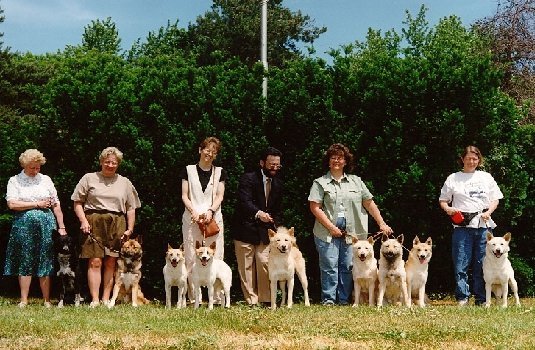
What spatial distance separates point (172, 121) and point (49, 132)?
188 cm

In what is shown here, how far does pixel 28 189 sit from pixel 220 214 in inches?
97.0

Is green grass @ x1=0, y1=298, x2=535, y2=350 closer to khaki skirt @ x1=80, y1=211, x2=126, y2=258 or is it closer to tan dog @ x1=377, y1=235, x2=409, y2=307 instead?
tan dog @ x1=377, y1=235, x2=409, y2=307

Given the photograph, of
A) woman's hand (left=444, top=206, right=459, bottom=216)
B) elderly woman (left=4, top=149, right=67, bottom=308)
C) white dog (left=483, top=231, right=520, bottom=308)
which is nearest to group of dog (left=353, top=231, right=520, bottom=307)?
white dog (left=483, top=231, right=520, bottom=308)

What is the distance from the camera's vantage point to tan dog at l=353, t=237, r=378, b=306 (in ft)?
28.6

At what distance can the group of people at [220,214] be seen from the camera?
349 inches

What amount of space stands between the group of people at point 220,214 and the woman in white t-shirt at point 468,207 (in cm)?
1

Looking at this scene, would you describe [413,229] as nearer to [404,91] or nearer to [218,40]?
[404,91]

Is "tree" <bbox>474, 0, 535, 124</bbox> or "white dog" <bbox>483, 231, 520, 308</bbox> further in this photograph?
"tree" <bbox>474, 0, 535, 124</bbox>

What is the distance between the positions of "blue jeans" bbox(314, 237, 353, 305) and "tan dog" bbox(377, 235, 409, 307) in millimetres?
435

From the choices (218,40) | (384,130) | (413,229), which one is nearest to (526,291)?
Answer: (413,229)

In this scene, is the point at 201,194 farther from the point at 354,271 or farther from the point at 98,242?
the point at 354,271

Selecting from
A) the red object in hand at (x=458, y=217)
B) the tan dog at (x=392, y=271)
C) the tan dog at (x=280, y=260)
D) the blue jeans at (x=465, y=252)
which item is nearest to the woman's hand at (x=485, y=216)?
the blue jeans at (x=465, y=252)

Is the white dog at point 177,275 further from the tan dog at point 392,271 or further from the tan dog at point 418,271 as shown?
the tan dog at point 418,271

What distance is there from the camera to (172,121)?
33.5ft
